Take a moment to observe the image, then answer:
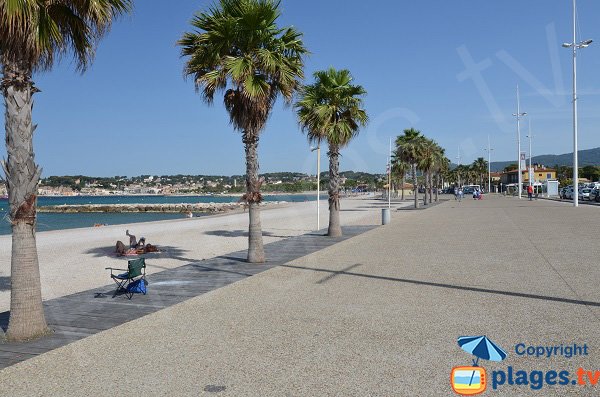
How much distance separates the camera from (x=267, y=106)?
12070mm

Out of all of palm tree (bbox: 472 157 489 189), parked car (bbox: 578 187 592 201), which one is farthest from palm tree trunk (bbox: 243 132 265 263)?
palm tree (bbox: 472 157 489 189)

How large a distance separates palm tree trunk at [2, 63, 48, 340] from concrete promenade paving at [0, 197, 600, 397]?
0.79 meters

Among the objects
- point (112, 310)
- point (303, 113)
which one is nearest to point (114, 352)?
point (112, 310)

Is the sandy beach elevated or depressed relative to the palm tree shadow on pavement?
depressed

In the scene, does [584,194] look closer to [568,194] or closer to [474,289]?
[568,194]

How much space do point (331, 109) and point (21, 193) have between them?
12950mm

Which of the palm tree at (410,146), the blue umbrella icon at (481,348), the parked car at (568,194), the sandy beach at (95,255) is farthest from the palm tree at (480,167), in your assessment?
the blue umbrella icon at (481,348)

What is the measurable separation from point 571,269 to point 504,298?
11.2 feet

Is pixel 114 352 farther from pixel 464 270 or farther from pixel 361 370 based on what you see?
pixel 464 270

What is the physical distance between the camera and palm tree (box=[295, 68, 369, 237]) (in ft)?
59.2

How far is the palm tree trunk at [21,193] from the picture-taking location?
243 inches

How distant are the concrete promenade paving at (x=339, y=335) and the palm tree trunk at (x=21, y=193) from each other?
79cm

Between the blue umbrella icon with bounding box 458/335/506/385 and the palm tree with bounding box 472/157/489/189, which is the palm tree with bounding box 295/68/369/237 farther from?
the palm tree with bounding box 472/157/489/189

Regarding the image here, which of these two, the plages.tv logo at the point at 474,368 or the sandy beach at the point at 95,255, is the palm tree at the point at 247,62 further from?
the plages.tv logo at the point at 474,368
